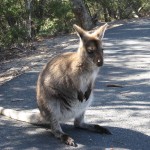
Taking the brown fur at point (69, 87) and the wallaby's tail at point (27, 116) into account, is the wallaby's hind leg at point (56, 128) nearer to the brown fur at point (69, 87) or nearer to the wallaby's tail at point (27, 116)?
the brown fur at point (69, 87)

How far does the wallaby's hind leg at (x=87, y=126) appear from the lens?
17.3 feet

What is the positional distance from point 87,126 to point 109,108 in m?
1.03

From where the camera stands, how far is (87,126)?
17.6 ft

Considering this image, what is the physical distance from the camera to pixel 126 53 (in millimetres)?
10562

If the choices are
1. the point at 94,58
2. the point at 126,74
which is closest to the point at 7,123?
the point at 94,58

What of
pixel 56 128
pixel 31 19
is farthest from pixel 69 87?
pixel 31 19

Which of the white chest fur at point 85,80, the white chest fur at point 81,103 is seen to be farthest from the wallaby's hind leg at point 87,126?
the white chest fur at point 85,80

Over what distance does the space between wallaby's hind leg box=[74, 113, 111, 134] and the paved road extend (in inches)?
2.6

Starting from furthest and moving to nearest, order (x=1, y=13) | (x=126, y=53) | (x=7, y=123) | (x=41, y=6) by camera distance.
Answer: (x=41, y=6), (x=1, y=13), (x=126, y=53), (x=7, y=123)

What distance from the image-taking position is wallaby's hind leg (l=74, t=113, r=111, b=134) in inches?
208

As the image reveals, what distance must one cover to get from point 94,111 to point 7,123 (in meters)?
1.30

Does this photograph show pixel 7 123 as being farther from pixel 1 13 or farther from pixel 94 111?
pixel 1 13

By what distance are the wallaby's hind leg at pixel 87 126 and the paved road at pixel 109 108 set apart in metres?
0.07

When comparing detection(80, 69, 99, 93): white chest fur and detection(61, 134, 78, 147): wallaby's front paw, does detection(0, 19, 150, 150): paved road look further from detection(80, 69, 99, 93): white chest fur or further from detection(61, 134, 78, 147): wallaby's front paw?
detection(80, 69, 99, 93): white chest fur
